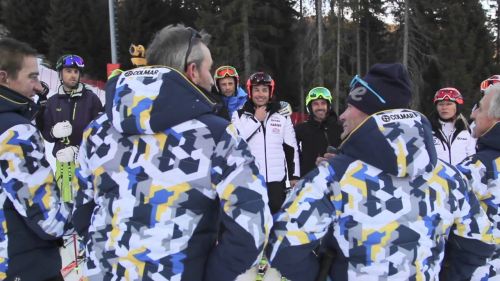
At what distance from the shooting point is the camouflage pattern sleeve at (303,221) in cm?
189

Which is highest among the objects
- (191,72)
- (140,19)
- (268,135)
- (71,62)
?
(140,19)

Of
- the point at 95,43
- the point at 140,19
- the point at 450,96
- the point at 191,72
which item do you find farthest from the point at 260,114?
the point at 95,43

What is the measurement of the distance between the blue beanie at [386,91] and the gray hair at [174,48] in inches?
27.2

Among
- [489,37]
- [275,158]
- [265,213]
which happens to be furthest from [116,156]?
[489,37]

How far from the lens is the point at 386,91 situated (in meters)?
1.96

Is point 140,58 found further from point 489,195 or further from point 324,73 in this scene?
point 324,73

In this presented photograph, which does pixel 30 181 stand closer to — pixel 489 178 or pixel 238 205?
pixel 238 205

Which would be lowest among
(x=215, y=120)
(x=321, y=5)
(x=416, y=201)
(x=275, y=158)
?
(x=275, y=158)

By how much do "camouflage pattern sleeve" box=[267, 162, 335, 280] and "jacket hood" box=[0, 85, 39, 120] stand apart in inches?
51.4

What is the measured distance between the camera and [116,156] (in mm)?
1899

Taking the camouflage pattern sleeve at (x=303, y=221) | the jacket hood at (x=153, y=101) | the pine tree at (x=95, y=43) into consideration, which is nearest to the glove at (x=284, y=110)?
the camouflage pattern sleeve at (x=303, y=221)

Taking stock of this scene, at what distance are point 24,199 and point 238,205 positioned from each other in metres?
0.99

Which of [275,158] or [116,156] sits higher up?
[116,156]

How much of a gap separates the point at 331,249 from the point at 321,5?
84.8 feet
